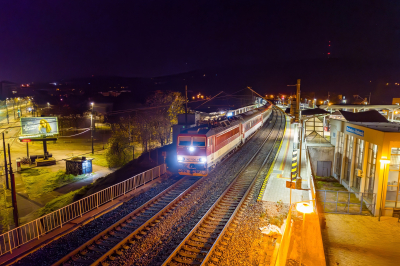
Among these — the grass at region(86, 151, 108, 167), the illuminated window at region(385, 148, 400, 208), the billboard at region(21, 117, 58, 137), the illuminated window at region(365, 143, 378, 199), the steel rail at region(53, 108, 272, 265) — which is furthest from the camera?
the grass at region(86, 151, 108, 167)

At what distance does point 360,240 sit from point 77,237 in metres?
11.0

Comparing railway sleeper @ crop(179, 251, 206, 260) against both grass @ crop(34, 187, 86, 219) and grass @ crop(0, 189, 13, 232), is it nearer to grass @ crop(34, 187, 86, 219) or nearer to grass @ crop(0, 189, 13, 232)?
grass @ crop(0, 189, 13, 232)

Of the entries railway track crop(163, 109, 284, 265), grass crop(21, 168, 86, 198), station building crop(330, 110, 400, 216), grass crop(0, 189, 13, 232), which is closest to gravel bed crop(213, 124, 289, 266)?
railway track crop(163, 109, 284, 265)

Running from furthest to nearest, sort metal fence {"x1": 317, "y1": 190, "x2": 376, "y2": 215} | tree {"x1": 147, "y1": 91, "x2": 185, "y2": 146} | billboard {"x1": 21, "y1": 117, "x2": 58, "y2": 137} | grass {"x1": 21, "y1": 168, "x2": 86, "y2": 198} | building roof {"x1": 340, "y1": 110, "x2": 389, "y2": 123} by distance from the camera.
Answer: tree {"x1": 147, "y1": 91, "x2": 185, "y2": 146} → billboard {"x1": 21, "y1": 117, "x2": 58, "y2": 137} → grass {"x1": 21, "y1": 168, "x2": 86, "y2": 198} → building roof {"x1": 340, "y1": 110, "x2": 389, "y2": 123} → metal fence {"x1": 317, "y1": 190, "x2": 376, "y2": 215}

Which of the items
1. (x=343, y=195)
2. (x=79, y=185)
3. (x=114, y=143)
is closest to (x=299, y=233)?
(x=343, y=195)

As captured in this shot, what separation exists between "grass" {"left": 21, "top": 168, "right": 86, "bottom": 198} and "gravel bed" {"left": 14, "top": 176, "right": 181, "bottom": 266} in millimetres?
15732

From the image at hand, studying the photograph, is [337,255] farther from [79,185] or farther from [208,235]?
[79,185]

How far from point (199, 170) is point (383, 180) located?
32.4 feet

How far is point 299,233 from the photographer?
9648 millimetres

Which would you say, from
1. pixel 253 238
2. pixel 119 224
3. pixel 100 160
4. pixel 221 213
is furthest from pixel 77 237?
pixel 100 160

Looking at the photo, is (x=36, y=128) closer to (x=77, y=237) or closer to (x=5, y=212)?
(x=5, y=212)

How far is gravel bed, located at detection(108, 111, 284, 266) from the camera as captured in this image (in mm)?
8559

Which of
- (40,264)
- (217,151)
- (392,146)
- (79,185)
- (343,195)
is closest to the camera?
(40,264)

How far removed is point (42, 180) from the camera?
2817 cm
